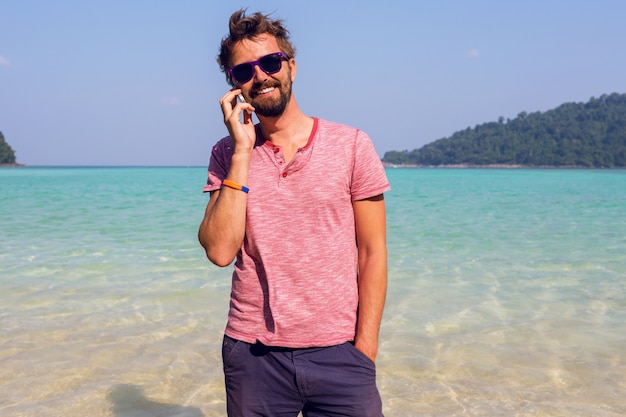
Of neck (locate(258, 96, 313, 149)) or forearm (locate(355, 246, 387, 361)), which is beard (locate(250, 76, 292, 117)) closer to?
neck (locate(258, 96, 313, 149))

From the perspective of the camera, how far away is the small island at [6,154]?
15750 cm

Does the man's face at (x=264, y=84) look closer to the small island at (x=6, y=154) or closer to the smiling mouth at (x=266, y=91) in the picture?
the smiling mouth at (x=266, y=91)

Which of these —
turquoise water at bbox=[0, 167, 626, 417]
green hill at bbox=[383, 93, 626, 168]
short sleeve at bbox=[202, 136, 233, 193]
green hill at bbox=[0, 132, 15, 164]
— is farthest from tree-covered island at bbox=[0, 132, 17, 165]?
short sleeve at bbox=[202, 136, 233, 193]

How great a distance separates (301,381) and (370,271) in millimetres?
453

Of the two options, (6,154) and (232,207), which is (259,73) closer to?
(232,207)

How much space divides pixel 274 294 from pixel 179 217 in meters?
16.5

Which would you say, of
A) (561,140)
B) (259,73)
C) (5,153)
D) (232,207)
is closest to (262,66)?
(259,73)

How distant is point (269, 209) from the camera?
2.26 metres

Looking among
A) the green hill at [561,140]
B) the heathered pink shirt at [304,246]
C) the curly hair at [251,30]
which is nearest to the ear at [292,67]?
the curly hair at [251,30]

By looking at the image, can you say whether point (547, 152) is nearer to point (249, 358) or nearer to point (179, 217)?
point (179, 217)

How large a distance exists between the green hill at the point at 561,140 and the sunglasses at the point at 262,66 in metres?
169

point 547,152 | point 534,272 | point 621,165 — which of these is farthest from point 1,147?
point 534,272

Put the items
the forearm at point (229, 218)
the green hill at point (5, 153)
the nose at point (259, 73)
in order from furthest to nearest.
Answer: the green hill at point (5, 153)
the nose at point (259, 73)
the forearm at point (229, 218)

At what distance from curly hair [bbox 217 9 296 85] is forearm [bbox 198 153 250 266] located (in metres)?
0.44
